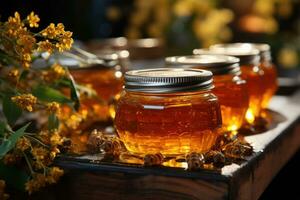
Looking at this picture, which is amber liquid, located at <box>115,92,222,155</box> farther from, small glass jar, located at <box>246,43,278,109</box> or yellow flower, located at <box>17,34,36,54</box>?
small glass jar, located at <box>246,43,278,109</box>

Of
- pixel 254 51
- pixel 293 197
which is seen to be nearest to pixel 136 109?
pixel 254 51

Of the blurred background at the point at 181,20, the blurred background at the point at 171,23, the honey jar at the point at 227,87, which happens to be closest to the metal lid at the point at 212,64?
the honey jar at the point at 227,87

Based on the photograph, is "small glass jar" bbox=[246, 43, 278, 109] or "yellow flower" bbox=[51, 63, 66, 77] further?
"small glass jar" bbox=[246, 43, 278, 109]

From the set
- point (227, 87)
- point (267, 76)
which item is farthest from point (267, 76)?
point (227, 87)

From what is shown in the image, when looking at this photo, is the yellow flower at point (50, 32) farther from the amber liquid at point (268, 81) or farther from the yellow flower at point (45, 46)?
the amber liquid at point (268, 81)

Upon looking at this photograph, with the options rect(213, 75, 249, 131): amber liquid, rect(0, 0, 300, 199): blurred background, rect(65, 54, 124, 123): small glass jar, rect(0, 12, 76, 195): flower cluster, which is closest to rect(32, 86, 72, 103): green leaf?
rect(0, 12, 76, 195): flower cluster
